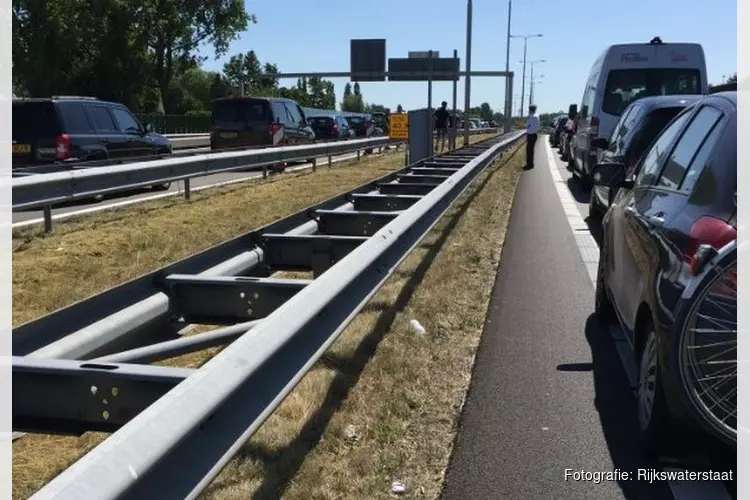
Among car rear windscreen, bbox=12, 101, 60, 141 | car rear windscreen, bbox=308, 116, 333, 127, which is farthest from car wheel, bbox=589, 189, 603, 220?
car rear windscreen, bbox=308, 116, 333, 127

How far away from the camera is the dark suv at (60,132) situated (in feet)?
45.2

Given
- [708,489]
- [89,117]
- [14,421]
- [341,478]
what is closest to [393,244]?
[341,478]

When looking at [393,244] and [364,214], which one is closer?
[393,244]

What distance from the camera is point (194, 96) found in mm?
127750

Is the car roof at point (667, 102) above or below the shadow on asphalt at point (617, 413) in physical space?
above

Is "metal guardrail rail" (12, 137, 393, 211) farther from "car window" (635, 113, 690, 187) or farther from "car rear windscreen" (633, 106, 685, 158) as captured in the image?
"car rear windscreen" (633, 106, 685, 158)

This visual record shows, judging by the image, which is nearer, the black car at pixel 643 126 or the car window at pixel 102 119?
the black car at pixel 643 126

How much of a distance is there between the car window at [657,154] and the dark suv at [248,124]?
17002mm

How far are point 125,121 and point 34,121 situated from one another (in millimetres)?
2205

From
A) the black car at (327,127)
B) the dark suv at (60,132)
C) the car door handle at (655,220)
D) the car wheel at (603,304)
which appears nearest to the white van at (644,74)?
the dark suv at (60,132)

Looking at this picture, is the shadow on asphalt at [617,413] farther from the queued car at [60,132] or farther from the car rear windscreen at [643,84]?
the car rear windscreen at [643,84]

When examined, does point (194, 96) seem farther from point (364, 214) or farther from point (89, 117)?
point (364, 214)

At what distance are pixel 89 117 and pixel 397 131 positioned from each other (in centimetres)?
1300

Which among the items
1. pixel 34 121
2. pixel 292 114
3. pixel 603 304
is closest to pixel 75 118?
pixel 34 121
